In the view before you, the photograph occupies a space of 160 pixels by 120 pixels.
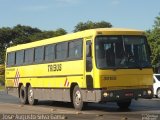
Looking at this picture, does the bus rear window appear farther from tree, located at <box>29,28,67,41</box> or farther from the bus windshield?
tree, located at <box>29,28,67,41</box>

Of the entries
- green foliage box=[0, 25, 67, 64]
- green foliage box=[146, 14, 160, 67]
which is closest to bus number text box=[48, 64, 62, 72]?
green foliage box=[146, 14, 160, 67]

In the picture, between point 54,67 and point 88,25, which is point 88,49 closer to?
point 54,67

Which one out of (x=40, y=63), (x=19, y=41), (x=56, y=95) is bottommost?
(x=56, y=95)

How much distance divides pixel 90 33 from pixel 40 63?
593cm

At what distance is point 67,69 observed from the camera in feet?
75.1

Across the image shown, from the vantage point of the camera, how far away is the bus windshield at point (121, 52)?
66.5ft

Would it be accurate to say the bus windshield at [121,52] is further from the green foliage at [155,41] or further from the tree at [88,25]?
the tree at [88,25]

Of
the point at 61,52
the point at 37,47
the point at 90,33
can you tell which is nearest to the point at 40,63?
the point at 37,47

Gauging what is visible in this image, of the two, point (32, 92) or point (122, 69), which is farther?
point (32, 92)

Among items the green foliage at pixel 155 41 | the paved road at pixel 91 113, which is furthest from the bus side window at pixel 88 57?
the green foliage at pixel 155 41

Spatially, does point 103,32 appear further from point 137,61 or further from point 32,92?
point 32,92

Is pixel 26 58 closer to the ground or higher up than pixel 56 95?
higher up

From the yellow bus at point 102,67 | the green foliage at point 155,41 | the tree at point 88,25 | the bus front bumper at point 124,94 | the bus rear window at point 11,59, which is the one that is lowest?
the bus front bumper at point 124,94

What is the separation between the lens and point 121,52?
20453 millimetres
